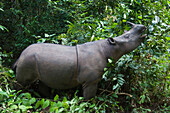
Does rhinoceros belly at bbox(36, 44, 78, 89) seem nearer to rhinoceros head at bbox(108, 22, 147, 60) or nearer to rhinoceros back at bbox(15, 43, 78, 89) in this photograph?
rhinoceros back at bbox(15, 43, 78, 89)

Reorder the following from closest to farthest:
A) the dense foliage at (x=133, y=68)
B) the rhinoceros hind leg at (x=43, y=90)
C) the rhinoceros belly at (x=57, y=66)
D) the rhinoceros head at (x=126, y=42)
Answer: the rhinoceros belly at (x=57, y=66) → the rhinoceros head at (x=126, y=42) → the dense foliage at (x=133, y=68) → the rhinoceros hind leg at (x=43, y=90)

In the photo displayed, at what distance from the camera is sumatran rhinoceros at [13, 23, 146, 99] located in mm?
2168

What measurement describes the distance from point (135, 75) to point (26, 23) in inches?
110

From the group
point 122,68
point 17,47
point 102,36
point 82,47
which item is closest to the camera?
point 82,47

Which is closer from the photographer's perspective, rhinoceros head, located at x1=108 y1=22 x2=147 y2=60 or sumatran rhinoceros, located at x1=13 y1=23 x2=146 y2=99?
sumatran rhinoceros, located at x1=13 y1=23 x2=146 y2=99

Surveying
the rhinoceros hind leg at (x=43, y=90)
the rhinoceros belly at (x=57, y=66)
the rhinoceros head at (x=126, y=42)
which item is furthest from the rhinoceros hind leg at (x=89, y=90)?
the rhinoceros hind leg at (x=43, y=90)

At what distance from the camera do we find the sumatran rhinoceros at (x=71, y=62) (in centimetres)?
217

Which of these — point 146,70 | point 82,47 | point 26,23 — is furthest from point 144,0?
point 26,23

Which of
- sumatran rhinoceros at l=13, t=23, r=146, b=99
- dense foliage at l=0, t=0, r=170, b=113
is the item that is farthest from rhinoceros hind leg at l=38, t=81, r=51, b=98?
sumatran rhinoceros at l=13, t=23, r=146, b=99

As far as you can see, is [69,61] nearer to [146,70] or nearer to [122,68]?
[122,68]

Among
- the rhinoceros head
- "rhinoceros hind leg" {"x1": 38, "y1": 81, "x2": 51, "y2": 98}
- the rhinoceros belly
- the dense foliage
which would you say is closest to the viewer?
the rhinoceros belly

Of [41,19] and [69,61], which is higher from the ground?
[41,19]

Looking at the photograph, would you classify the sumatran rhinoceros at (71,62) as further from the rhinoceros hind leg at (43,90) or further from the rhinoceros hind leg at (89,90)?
the rhinoceros hind leg at (43,90)

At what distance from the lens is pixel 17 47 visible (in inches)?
147
